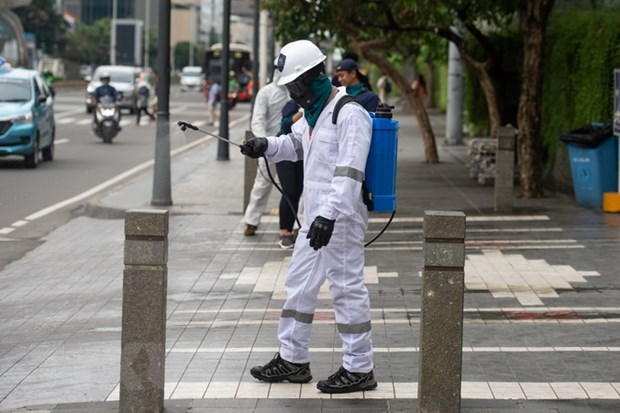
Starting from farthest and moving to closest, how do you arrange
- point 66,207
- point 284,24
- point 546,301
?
1. point 284,24
2. point 66,207
3. point 546,301

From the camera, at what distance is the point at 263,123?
14.3m

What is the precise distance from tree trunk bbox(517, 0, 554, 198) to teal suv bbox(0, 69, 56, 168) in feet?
33.2

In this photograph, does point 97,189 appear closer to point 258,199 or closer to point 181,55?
point 258,199

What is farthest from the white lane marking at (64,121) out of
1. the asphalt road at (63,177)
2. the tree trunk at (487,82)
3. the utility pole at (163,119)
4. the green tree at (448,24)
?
the utility pole at (163,119)

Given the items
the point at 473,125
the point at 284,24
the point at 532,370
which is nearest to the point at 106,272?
the point at 532,370

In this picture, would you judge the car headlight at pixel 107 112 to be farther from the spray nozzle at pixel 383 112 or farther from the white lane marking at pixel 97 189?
the spray nozzle at pixel 383 112

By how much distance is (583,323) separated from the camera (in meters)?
9.47

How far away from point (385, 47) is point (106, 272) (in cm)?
1459

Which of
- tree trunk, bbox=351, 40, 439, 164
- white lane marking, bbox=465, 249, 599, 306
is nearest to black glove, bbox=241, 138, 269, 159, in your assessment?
white lane marking, bbox=465, 249, 599, 306

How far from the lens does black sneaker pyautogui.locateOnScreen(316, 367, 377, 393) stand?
7285 millimetres

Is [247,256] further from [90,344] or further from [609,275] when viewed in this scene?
[90,344]

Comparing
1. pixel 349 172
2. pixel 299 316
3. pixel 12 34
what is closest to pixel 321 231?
pixel 349 172

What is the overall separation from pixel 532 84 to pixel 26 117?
1054 centimetres

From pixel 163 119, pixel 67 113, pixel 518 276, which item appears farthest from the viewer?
pixel 67 113
